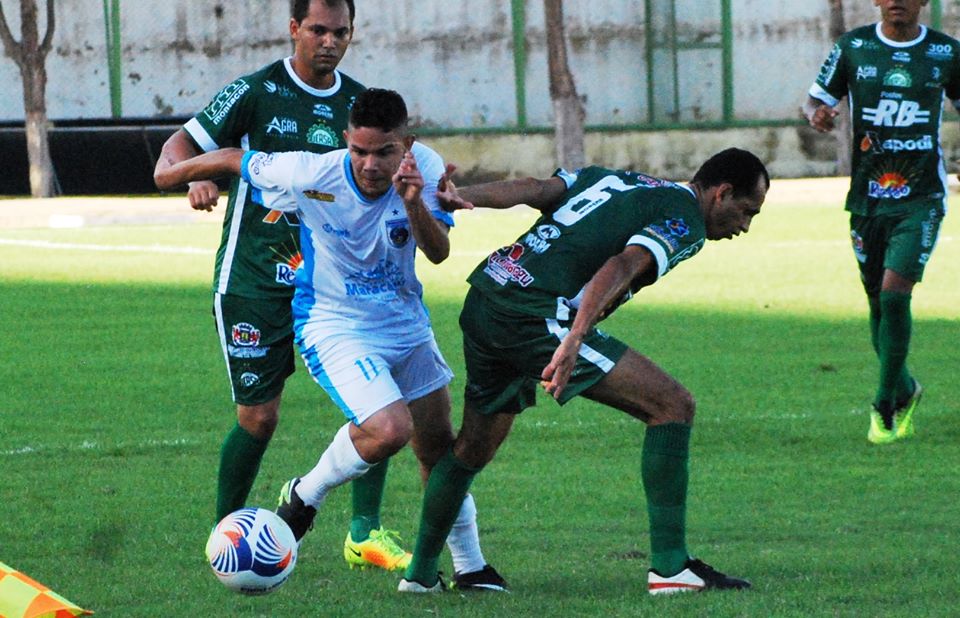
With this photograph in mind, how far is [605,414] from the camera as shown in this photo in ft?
33.7

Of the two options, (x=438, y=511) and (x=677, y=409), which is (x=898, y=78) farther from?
(x=438, y=511)

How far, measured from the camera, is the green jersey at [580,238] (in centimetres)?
593

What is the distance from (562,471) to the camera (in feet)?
28.1

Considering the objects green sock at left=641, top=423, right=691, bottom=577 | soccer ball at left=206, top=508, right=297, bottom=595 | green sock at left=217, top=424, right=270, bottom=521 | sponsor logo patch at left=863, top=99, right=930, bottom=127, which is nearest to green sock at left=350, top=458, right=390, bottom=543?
green sock at left=217, top=424, right=270, bottom=521

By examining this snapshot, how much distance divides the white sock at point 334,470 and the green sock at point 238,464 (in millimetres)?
780

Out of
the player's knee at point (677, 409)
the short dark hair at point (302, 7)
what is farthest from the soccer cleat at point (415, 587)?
the short dark hair at point (302, 7)

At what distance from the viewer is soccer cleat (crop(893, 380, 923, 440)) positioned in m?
9.34

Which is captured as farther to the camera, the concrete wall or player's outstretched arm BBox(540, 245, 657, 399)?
the concrete wall

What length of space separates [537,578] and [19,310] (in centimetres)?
979

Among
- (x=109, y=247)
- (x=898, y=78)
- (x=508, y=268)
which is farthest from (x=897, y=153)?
(x=109, y=247)

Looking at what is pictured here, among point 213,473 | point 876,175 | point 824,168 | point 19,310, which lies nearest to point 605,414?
point 876,175

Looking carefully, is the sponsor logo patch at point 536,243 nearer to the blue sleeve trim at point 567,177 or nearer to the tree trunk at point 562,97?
the blue sleeve trim at point 567,177

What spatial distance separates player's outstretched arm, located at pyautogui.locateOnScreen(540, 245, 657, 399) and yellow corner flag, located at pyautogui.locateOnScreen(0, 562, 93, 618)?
1596mm

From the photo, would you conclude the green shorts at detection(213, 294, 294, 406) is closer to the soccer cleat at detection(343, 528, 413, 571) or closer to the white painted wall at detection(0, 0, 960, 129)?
the soccer cleat at detection(343, 528, 413, 571)
